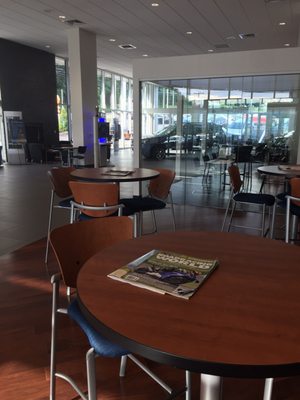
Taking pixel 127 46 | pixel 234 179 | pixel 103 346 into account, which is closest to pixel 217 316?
pixel 103 346

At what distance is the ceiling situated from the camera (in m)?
7.57

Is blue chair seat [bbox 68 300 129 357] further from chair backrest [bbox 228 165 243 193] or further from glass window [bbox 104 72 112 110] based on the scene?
glass window [bbox 104 72 112 110]

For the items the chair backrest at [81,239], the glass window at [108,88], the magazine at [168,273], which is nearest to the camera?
the magazine at [168,273]

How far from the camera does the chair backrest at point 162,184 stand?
3.84 meters

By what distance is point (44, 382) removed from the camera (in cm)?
186

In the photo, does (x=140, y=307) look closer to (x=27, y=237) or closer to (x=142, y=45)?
(x=27, y=237)

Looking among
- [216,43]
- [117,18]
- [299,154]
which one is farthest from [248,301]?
[216,43]

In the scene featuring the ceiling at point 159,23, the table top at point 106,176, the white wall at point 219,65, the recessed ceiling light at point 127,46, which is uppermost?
the recessed ceiling light at point 127,46

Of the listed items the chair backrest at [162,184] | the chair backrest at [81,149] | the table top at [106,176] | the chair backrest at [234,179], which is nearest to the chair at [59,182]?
the table top at [106,176]

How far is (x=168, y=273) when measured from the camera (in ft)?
3.84

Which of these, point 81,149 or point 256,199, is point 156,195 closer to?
point 256,199

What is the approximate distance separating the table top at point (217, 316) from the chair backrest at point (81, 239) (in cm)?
26

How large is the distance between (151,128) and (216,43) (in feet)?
20.6

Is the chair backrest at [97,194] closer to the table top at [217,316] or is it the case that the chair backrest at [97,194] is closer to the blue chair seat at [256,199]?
the table top at [217,316]
